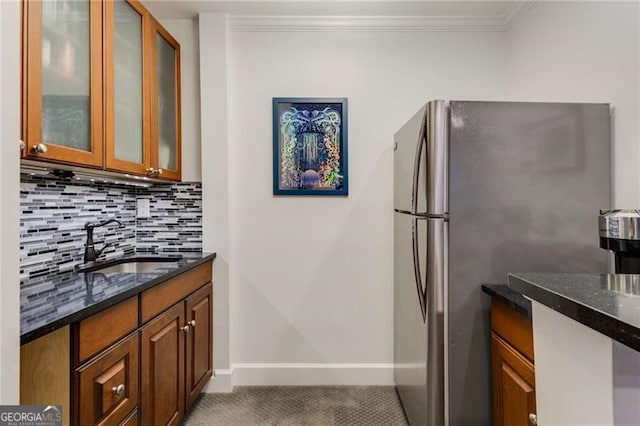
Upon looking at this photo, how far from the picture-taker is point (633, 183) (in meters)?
1.46

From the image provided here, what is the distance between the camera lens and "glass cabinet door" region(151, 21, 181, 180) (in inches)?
81.5

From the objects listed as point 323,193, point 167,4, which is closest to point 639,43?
point 323,193

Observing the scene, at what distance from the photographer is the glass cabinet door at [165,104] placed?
81.5 inches

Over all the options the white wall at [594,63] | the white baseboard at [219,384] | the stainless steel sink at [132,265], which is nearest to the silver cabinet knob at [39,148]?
the stainless steel sink at [132,265]

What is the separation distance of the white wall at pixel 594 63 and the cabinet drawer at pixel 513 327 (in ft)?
2.35

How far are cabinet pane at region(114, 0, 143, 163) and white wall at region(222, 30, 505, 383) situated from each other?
678 millimetres

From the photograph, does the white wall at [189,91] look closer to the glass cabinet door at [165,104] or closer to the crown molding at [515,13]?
the glass cabinet door at [165,104]

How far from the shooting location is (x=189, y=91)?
8.05ft

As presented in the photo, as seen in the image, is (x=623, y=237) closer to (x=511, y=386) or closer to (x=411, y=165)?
(x=511, y=386)

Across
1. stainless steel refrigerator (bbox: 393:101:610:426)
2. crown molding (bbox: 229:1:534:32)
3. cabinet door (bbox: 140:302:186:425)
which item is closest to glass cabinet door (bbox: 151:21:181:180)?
crown molding (bbox: 229:1:534:32)

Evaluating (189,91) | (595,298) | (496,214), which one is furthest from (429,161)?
(189,91)

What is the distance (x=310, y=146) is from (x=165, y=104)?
98cm

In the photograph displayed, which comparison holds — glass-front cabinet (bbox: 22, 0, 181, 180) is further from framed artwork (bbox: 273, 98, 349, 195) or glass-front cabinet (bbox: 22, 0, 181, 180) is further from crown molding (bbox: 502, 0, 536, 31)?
crown molding (bbox: 502, 0, 536, 31)

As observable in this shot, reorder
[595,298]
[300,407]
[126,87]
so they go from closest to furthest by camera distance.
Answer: [595,298]
[126,87]
[300,407]
